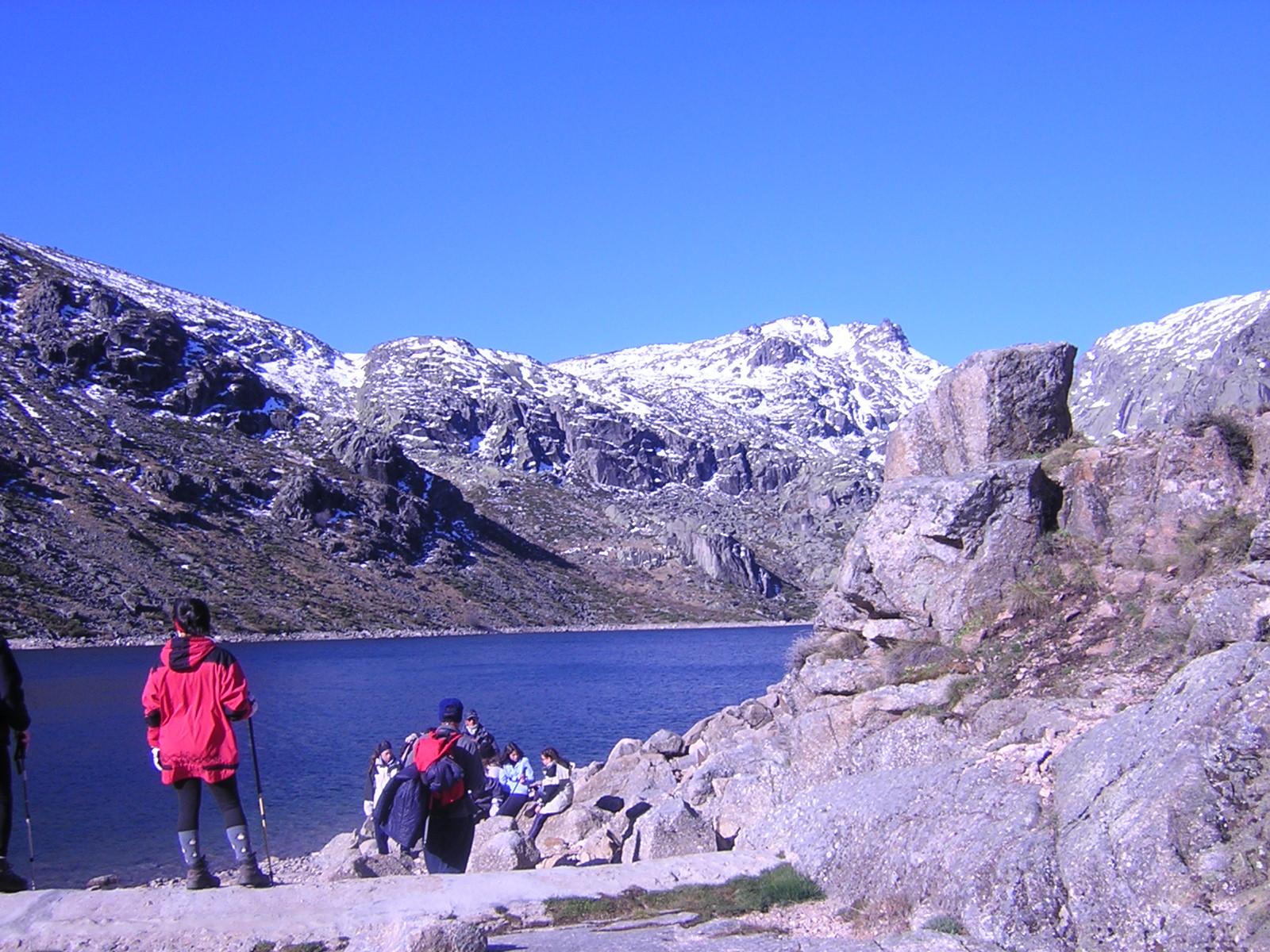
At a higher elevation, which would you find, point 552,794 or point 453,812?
point 453,812

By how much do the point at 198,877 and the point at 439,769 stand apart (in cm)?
224

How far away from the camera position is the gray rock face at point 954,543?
566 inches

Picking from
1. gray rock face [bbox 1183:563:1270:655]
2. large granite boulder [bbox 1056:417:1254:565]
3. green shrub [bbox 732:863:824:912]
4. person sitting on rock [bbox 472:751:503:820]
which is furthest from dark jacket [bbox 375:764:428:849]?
person sitting on rock [bbox 472:751:503:820]

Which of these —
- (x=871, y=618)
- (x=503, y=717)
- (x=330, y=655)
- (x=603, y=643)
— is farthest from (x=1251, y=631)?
(x=603, y=643)

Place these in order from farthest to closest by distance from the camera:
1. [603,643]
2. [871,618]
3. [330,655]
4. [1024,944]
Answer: [603,643] → [330,655] → [871,618] → [1024,944]

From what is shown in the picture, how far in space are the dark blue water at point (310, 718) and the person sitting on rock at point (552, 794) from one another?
550cm

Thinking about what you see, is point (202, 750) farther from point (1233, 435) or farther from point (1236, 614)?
point (1233, 435)

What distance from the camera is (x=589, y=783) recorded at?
76.8 feet

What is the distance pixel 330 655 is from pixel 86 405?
71.7 meters

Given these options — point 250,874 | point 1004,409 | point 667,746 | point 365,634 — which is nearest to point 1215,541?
point 1004,409

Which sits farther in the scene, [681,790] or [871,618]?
[681,790]

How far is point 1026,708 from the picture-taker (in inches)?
445

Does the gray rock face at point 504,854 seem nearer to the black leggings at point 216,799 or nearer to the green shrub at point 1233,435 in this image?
the black leggings at point 216,799

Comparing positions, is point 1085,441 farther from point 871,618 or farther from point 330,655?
point 330,655
